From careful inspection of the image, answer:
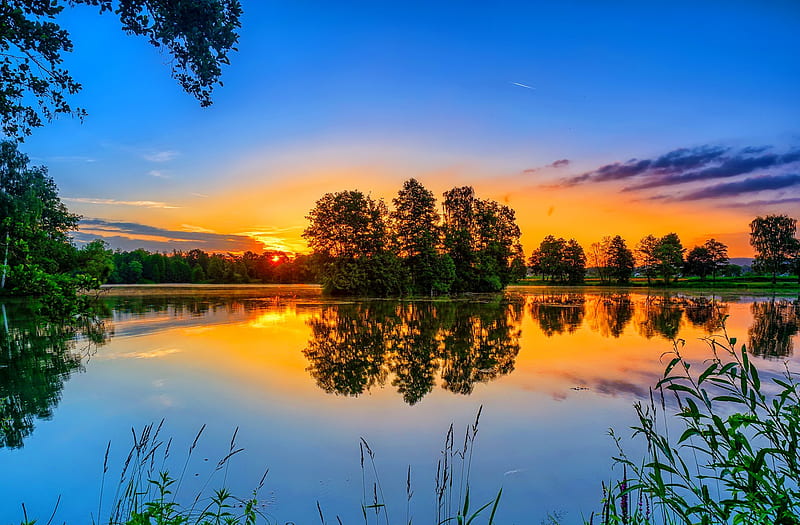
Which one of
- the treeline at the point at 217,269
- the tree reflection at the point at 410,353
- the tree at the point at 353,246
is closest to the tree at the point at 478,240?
the tree at the point at 353,246

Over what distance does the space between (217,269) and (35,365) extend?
92.5 metres

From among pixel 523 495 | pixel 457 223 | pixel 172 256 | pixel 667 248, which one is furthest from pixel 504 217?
pixel 172 256

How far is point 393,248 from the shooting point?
155 ft

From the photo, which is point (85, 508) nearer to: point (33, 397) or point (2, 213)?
point (33, 397)

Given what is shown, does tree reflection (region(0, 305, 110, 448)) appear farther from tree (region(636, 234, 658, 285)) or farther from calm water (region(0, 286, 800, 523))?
tree (region(636, 234, 658, 285))

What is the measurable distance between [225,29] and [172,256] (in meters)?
119

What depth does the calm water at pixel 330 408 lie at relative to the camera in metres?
5.14

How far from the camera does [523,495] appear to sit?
500cm

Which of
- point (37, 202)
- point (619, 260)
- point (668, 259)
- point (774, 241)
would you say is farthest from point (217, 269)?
point (774, 241)

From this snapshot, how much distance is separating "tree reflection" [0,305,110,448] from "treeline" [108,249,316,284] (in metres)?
76.5

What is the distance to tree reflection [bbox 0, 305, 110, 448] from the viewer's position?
703 cm

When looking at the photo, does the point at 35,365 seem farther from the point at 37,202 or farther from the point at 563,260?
the point at 563,260

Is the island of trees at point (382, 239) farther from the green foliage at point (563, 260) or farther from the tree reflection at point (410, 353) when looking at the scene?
the green foliage at point (563, 260)

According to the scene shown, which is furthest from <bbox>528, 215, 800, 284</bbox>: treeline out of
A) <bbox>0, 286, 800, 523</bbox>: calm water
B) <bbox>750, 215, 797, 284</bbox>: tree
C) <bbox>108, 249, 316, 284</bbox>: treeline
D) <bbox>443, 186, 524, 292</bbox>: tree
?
<bbox>0, 286, 800, 523</bbox>: calm water
